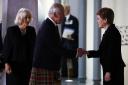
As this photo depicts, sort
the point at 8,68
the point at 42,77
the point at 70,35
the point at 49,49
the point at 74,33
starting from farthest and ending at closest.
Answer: the point at 74,33, the point at 70,35, the point at 8,68, the point at 42,77, the point at 49,49

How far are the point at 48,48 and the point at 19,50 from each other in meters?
0.82

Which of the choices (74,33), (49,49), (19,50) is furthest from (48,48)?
(74,33)

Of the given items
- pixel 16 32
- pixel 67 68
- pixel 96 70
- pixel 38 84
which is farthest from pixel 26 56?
pixel 67 68

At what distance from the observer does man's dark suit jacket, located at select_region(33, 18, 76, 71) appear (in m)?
3.66

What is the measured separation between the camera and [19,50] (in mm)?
4410

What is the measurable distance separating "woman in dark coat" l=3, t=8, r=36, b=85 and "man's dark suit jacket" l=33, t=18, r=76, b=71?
70cm

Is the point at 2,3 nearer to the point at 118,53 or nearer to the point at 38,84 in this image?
the point at 38,84

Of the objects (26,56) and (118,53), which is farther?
(26,56)

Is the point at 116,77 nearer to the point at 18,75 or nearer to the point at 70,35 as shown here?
the point at 18,75

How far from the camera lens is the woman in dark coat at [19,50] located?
440 centimetres

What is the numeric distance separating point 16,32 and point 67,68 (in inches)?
156

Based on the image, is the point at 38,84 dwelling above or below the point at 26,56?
below

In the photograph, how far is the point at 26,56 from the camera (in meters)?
4.45

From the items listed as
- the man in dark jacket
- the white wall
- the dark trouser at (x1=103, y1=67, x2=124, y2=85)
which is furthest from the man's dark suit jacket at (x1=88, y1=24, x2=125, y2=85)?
the man in dark jacket
